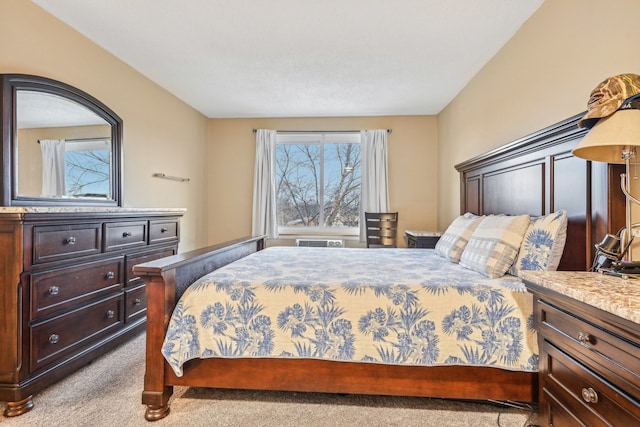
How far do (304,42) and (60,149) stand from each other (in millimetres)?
2036

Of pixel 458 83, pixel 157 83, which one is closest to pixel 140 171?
pixel 157 83

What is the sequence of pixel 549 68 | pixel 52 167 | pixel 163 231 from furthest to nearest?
1. pixel 163 231
2. pixel 52 167
3. pixel 549 68

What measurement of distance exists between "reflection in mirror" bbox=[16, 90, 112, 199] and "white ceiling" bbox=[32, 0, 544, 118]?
2.26 feet

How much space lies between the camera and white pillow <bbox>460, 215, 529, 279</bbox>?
5.66 ft

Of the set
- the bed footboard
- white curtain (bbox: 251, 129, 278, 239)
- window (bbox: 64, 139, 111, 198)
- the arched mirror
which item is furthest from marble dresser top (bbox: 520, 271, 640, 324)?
white curtain (bbox: 251, 129, 278, 239)

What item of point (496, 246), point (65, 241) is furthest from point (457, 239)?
point (65, 241)

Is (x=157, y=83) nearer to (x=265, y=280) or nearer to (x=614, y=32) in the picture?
(x=265, y=280)

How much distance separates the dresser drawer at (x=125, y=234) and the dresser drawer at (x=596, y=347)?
8.29ft

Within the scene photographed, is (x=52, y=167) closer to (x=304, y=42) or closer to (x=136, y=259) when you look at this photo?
(x=136, y=259)

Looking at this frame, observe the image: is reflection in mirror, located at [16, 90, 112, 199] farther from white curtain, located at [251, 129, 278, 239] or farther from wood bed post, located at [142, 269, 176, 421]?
white curtain, located at [251, 129, 278, 239]

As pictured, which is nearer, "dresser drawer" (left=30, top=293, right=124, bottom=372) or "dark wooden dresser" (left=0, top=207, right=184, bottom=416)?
"dark wooden dresser" (left=0, top=207, right=184, bottom=416)

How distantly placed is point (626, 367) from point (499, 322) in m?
0.61

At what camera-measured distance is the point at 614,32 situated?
4.98 feet

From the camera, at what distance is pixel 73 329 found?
73.6 inches
